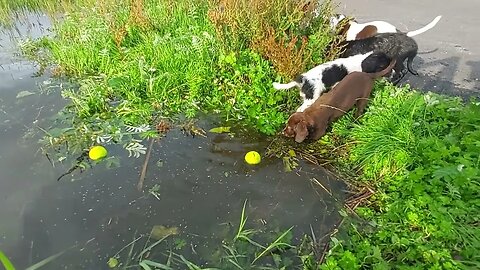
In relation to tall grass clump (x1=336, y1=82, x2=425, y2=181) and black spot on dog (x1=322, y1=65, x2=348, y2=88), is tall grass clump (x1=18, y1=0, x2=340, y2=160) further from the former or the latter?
tall grass clump (x1=336, y1=82, x2=425, y2=181)

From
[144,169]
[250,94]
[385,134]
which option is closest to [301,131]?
[385,134]

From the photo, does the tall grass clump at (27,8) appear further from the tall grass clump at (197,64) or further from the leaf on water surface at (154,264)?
the leaf on water surface at (154,264)

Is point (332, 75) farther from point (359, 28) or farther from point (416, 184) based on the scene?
point (416, 184)

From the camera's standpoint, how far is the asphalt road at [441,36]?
4.61 m

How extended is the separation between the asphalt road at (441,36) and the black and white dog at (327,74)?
27.4 inches

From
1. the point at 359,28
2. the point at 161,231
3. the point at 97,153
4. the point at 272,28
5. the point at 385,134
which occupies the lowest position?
the point at 161,231

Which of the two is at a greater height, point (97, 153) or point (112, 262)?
point (97, 153)

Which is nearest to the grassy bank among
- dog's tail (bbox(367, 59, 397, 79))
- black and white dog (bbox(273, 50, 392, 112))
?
dog's tail (bbox(367, 59, 397, 79))

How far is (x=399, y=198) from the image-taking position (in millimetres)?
3082

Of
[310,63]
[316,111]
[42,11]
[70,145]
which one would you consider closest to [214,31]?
[310,63]

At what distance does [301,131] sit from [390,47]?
1757mm

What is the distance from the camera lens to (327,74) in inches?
159

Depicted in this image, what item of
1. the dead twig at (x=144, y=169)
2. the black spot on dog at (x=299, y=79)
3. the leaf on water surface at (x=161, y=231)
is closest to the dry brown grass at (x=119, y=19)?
the dead twig at (x=144, y=169)

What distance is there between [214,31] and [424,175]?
295 cm
